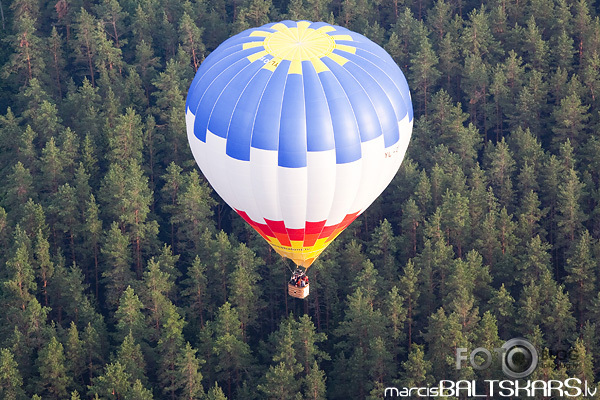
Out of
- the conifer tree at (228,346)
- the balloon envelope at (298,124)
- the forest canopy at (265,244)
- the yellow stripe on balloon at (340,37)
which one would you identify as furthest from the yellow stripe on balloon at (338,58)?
the conifer tree at (228,346)

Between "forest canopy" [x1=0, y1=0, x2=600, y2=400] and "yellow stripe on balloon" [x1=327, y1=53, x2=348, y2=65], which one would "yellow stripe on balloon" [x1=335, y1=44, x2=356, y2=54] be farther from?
"forest canopy" [x1=0, y1=0, x2=600, y2=400]

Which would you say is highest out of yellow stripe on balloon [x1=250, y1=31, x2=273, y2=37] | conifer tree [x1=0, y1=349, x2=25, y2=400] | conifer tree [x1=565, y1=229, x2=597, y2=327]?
yellow stripe on balloon [x1=250, y1=31, x2=273, y2=37]

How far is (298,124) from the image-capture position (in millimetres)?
68250

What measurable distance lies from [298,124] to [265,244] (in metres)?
22.6

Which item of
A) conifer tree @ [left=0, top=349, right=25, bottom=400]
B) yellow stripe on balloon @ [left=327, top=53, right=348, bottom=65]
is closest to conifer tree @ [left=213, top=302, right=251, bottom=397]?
conifer tree @ [left=0, top=349, right=25, bottom=400]

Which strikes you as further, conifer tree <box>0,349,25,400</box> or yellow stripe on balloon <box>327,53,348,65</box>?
conifer tree <box>0,349,25,400</box>

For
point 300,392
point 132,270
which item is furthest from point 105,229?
point 300,392

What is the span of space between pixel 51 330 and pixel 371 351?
1813 cm

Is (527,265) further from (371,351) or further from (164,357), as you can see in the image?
(164,357)

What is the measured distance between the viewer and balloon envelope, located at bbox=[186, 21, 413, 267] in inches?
2699

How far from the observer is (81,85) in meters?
108

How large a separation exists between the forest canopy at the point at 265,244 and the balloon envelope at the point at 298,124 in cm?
1174

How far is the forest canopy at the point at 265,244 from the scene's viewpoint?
82812 millimetres

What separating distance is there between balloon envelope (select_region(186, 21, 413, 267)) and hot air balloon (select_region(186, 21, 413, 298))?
46 millimetres
